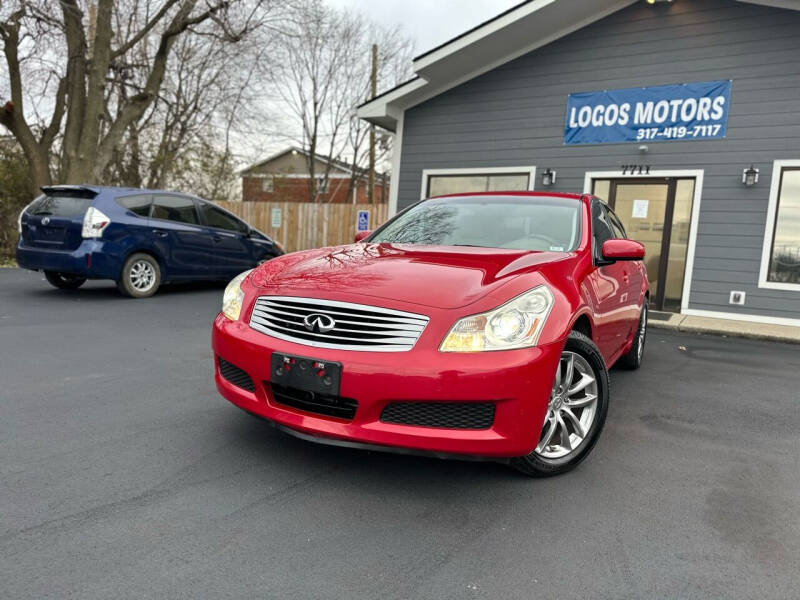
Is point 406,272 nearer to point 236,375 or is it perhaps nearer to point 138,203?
point 236,375

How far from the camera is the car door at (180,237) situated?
7.91m

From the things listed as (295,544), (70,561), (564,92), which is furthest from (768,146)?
(70,561)

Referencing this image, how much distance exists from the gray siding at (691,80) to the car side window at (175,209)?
15.7 feet

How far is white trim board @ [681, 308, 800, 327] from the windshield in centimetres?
576

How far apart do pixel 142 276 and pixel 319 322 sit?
245 inches

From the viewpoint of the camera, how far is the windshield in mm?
3555

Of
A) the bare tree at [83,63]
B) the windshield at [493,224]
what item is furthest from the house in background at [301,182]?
the windshield at [493,224]

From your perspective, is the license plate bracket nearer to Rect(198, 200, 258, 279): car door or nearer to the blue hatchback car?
the blue hatchback car

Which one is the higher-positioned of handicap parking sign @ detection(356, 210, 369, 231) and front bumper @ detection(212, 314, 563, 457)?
handicap parking sign @ detection(356, 210, 369, 231)

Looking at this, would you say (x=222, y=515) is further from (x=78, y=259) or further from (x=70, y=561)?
(x=78, y=259)

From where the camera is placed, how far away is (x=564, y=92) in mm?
9312

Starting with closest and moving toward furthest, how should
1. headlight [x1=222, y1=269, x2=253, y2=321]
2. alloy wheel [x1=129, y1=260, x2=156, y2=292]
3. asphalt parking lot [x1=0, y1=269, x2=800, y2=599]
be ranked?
1. asphalt parking lot [x1=0, y1=269, x2=800, y2=599]
2. headlight [x1=222, y1=269, x2=253, y2=321]
3. alloy wheel [x1=129, y1=260, x2=156, y2=292]

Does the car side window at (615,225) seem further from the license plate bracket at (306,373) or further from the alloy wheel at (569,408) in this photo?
the license plate bracket at (306,373)

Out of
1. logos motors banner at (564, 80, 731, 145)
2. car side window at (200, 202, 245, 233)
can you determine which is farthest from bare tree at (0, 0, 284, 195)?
logos motors banner at (564, 80, 731, 145)
